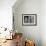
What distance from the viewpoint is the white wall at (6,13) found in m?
4.46

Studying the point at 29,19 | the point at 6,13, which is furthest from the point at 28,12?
the point at 6,13

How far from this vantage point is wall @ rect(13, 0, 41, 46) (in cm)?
532

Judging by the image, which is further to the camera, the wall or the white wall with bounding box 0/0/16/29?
the wall

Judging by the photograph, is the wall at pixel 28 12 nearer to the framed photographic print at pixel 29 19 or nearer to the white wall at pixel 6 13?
the framed photographic print at pixel 29 19

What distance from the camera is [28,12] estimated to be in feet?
17.4

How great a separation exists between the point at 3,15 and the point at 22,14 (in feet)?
3.54

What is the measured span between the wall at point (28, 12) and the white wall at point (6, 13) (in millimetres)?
812

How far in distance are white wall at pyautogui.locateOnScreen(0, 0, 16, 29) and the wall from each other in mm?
812

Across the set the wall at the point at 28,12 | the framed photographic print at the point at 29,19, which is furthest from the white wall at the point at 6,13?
the framed photographic print at the point at 29,19

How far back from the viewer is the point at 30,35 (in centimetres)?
538

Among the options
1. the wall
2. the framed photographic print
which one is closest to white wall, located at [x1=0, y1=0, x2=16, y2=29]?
the wall

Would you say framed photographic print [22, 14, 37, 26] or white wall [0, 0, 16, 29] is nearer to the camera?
white wall [0, 0, 16, 29]

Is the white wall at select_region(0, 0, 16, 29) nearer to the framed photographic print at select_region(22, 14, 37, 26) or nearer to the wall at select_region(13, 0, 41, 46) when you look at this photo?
the wall at select_region(13, 0, 41, 46)

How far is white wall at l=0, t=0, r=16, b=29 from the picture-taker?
4.46 metres
